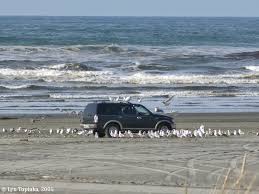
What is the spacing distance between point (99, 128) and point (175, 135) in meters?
2.61

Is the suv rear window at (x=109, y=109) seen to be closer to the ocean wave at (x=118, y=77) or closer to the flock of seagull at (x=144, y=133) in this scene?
the flock of seagull at (x=144, y=133)

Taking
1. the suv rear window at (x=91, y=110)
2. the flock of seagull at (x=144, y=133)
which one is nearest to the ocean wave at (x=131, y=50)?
the flock of seagull at (x=144, y=133)

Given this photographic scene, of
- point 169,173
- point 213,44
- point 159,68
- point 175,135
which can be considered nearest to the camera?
point 169,173

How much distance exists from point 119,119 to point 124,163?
750cm

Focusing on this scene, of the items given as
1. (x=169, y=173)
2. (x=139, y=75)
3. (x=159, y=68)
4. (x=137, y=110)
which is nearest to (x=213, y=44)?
(x=159, y=68)

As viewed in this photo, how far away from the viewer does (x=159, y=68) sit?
56.7 m

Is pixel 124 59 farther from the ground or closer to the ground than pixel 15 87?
farther from the ground

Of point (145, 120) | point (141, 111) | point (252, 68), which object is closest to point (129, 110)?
point (141, 111)

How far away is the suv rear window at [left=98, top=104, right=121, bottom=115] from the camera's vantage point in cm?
2344

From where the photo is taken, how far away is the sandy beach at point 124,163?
12586 mm

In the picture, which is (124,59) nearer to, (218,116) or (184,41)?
(184,41)

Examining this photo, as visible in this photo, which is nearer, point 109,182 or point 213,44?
point 109,182

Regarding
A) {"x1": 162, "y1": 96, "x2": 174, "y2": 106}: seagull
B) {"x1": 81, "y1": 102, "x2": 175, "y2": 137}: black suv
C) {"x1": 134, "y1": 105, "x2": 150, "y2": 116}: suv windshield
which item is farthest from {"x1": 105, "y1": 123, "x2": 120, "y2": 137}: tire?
{"x1": 162, "y1": 96, "x2": 174, "y2": 106}: seagull

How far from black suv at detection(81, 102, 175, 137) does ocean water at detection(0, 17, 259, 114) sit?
7558 mm
